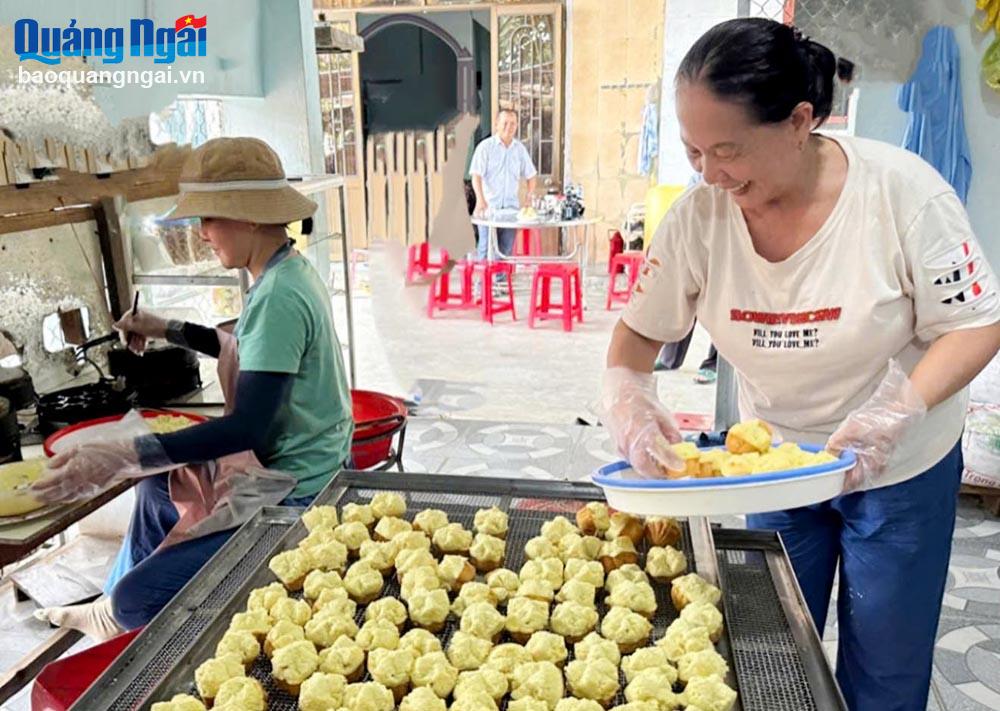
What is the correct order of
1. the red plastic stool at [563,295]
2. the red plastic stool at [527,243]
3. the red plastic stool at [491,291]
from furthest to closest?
1. the red plastic stool at [527,243]
2. the red plastic stool at [491,291]
3. the red plastic stool at [563,295]

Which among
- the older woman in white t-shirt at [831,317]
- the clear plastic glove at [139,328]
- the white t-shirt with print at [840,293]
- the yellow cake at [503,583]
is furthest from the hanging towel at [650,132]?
the yellow cake at [503,583]

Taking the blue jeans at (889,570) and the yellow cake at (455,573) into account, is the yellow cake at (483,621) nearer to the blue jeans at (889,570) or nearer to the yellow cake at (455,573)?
the yellow cake at (455,573)

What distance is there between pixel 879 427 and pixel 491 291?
5796mm

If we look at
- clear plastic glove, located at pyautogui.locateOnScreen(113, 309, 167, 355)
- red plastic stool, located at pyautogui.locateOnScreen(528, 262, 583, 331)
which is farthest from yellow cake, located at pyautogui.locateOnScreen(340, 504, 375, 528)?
red plastic stool, located at pyautogui.locateOnScreen(528, 262, 583, 331)

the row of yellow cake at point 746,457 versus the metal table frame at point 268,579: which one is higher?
the row of yellow cake at point 746,457

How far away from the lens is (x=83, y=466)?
71.7 inches

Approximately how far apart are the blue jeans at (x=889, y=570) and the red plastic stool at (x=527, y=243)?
709 cm

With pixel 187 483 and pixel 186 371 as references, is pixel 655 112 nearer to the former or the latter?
pixel 186 371

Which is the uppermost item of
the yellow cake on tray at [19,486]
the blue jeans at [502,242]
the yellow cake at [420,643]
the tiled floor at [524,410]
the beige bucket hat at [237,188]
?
the beige bucket hat at [237,188]

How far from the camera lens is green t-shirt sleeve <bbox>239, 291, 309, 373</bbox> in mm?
1880

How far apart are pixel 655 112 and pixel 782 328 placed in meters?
7.28

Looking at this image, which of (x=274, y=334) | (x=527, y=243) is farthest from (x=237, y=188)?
(x=527, y=243)

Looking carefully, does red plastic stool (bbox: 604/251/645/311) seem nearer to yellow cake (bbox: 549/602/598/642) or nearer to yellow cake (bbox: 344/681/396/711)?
yellow cake (bbox: 549/602/598/642)

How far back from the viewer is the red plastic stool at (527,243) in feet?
28.0
